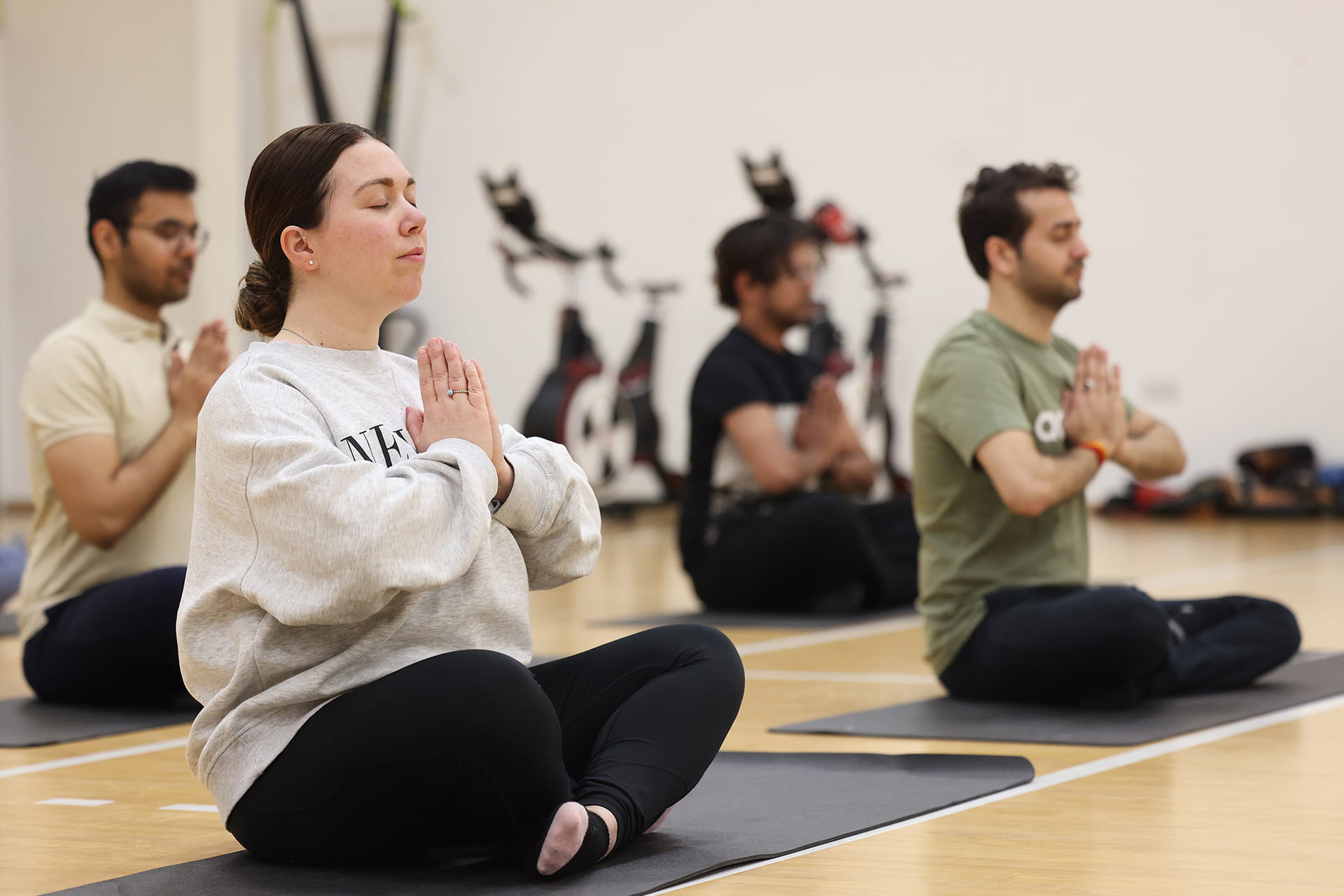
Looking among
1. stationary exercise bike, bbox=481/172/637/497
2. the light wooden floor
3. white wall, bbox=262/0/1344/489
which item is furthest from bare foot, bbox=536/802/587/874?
white wall, bbox=262/0/1344/489

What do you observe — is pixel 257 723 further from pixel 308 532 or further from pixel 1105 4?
pixel 1105 4

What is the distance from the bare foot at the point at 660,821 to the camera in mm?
1836

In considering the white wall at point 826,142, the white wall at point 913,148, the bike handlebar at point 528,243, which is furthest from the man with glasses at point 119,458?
the white wall at point 913,148

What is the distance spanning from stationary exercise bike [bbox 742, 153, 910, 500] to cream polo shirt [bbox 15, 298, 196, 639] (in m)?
4.35

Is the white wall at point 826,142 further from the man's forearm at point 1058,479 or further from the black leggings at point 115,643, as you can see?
the black leggings at point 115,643

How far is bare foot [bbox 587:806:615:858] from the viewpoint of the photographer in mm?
1743

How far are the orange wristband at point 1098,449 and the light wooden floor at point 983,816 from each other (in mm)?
492

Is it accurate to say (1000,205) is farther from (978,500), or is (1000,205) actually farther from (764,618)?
(764,618)

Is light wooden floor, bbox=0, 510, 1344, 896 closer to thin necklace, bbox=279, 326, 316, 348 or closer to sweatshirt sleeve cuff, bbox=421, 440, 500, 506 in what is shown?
sweatshirt sleeve cuff, bbox=421, 440, 500, 506

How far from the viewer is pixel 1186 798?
83.2 inches

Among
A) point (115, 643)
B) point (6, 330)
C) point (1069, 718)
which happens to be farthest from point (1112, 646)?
point (6, 330)

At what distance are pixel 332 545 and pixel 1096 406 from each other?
1.62 m

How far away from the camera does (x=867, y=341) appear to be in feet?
26.2

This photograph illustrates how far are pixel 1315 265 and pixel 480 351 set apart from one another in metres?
4.18
